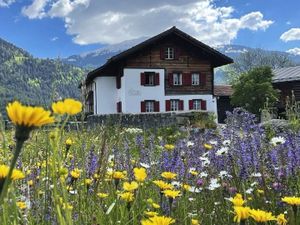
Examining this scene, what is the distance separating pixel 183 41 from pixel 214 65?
12.2 ft

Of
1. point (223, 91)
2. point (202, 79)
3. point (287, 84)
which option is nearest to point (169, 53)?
point (202, 79)

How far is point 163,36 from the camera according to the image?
3600 cm

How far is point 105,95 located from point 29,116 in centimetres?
3782

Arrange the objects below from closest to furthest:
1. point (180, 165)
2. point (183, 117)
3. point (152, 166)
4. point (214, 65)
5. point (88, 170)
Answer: point (88, 170) → point (180, 165) → point (152, 166) → point (183, 117) → point (214, 65)

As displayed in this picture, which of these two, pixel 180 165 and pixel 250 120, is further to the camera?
pixel 250 120

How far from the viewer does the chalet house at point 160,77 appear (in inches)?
1425

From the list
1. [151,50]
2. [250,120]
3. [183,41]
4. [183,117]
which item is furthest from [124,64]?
[250,120]

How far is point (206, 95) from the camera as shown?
38.5m

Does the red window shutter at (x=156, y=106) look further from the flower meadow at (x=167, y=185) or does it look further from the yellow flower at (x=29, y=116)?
the yellow flower at (x=29, y=116)

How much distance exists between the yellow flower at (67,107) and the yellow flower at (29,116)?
0.27 ft

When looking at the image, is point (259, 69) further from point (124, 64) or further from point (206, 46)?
Answer: point (124, 64)

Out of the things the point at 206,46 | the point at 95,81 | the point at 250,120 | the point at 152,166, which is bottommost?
the point at 152,166

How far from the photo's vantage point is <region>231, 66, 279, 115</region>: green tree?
114 ft

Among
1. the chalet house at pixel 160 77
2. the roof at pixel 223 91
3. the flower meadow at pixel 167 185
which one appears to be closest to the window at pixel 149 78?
the chalet house at pixel 160 77
